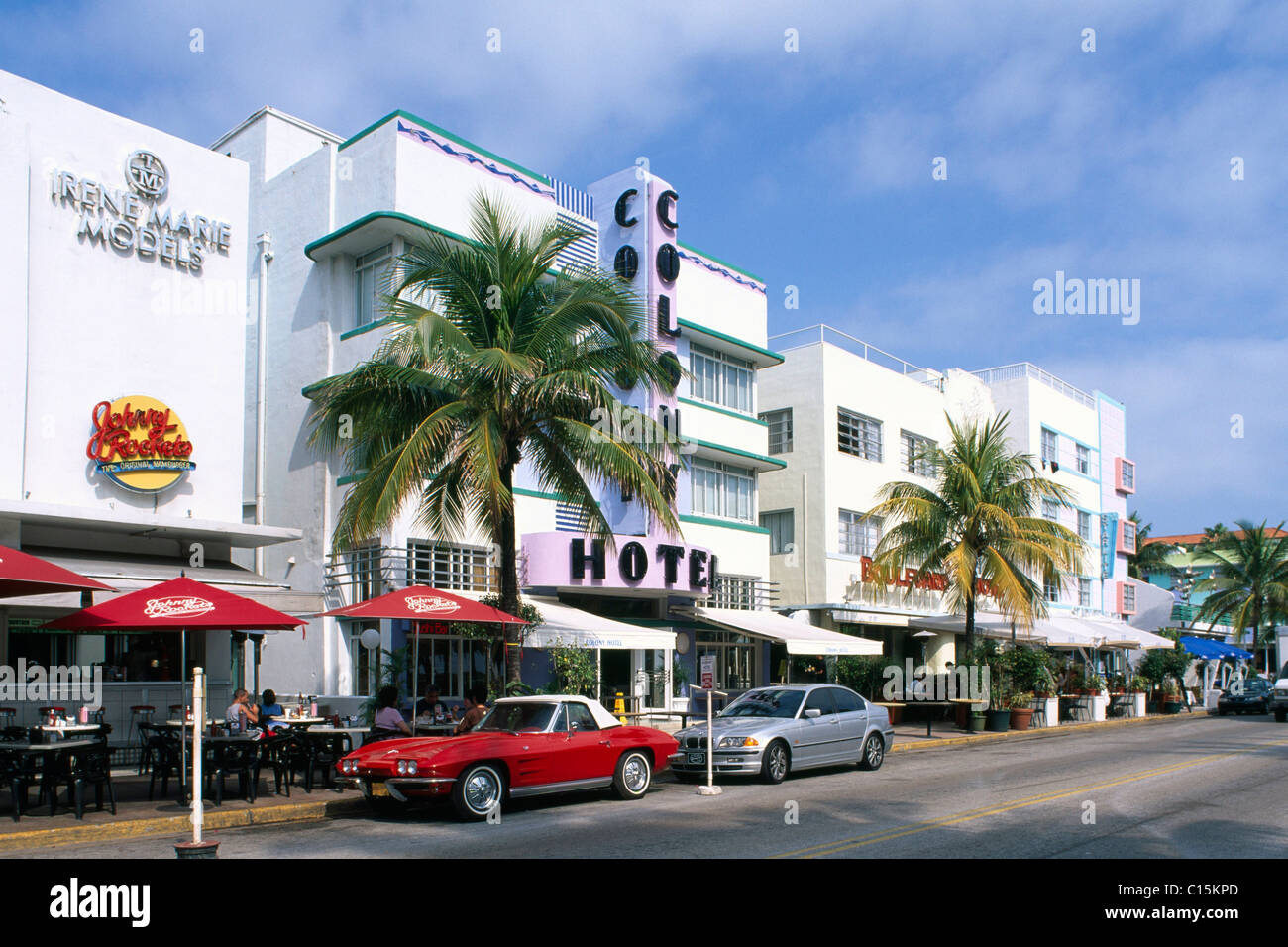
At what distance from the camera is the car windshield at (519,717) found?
1351 cm

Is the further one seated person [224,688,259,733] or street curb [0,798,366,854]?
seated person [224,688,259,733]

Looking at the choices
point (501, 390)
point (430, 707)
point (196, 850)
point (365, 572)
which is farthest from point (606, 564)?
point (196, 850)

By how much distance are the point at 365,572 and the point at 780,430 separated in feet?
55.1

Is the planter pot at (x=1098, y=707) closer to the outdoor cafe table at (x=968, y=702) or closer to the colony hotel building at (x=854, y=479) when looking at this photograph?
the colony hotel building at (x=854, y=479)

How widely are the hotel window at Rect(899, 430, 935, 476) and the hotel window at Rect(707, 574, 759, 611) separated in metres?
9.71

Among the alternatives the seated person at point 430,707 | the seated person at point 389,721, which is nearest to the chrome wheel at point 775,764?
the seated person at point 430,707

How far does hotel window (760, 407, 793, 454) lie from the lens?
34.5m

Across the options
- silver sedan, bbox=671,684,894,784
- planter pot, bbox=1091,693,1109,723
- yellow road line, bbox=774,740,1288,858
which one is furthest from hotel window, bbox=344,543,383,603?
planter pot, bbox=1091,693,1109,723

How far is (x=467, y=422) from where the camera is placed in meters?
16.7

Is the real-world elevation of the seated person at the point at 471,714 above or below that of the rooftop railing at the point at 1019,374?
below

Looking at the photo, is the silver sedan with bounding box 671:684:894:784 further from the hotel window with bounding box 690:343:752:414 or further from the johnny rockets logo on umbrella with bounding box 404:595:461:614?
the hotel window with bounding box 690:343:752:414
